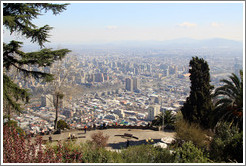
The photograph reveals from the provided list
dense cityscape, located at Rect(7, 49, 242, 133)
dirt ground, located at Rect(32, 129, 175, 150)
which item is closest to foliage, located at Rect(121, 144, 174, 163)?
dirt ground, located at Rect(32, 129, 175, 150)

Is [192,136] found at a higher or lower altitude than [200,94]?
lower

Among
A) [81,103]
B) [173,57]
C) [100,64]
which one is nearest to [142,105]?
[81,103]

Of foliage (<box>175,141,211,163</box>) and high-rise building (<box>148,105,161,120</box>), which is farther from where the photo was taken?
high-rise building (<box>148,105,161,120</box>)

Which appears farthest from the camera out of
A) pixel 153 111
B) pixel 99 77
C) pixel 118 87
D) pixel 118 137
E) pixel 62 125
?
pixel 118 87

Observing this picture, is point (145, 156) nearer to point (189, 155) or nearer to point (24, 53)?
point (189, 155)

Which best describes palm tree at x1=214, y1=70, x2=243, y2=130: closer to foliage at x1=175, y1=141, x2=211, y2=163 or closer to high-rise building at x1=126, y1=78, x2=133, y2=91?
foliage at x1=175, y1=141, x2=211, y2=163

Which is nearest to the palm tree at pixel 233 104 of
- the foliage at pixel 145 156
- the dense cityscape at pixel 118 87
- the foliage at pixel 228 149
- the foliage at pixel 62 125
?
the foliage at pixel 228 149

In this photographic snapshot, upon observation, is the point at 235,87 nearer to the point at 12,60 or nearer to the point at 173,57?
the point at 12,60

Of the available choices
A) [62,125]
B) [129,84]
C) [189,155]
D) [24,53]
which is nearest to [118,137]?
[62,125]
